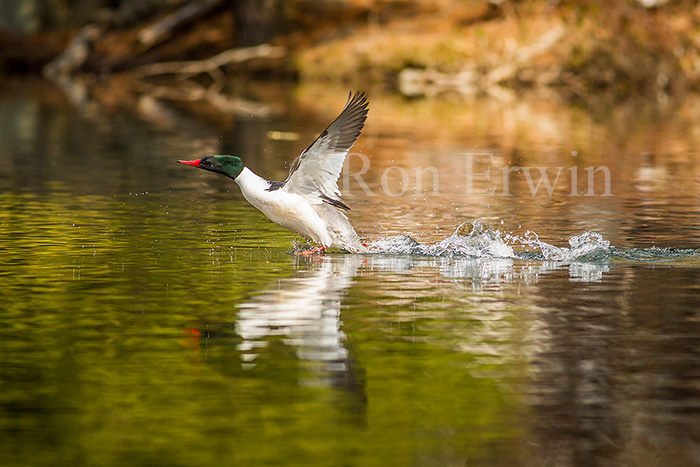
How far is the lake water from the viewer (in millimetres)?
5719

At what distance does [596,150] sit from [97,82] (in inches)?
968

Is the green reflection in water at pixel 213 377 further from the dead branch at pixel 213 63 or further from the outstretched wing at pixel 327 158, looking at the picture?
the dead branch at pixel 213 63

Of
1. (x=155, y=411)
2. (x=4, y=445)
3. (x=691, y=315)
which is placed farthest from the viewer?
(x=691, y=315)

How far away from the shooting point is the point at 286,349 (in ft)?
24.0

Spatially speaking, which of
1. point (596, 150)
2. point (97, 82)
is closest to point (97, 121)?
point (596, 150)

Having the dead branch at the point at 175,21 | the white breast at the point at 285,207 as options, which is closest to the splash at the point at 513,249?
the white breast at the point at 285,207

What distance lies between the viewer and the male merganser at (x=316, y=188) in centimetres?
1093

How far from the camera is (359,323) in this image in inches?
320

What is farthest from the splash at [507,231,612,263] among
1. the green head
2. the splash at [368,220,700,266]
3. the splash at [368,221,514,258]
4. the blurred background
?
the blurred background

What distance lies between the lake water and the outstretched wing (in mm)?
604

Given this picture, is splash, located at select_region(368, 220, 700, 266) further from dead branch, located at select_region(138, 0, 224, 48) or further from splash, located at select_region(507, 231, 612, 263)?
dead branch, located at select_region(138, 0, 224, 48)

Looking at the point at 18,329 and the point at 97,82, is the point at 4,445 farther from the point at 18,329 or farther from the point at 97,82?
the point at 97,82

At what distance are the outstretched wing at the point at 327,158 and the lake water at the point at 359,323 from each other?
1.98 ft

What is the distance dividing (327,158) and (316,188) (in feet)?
1.20
